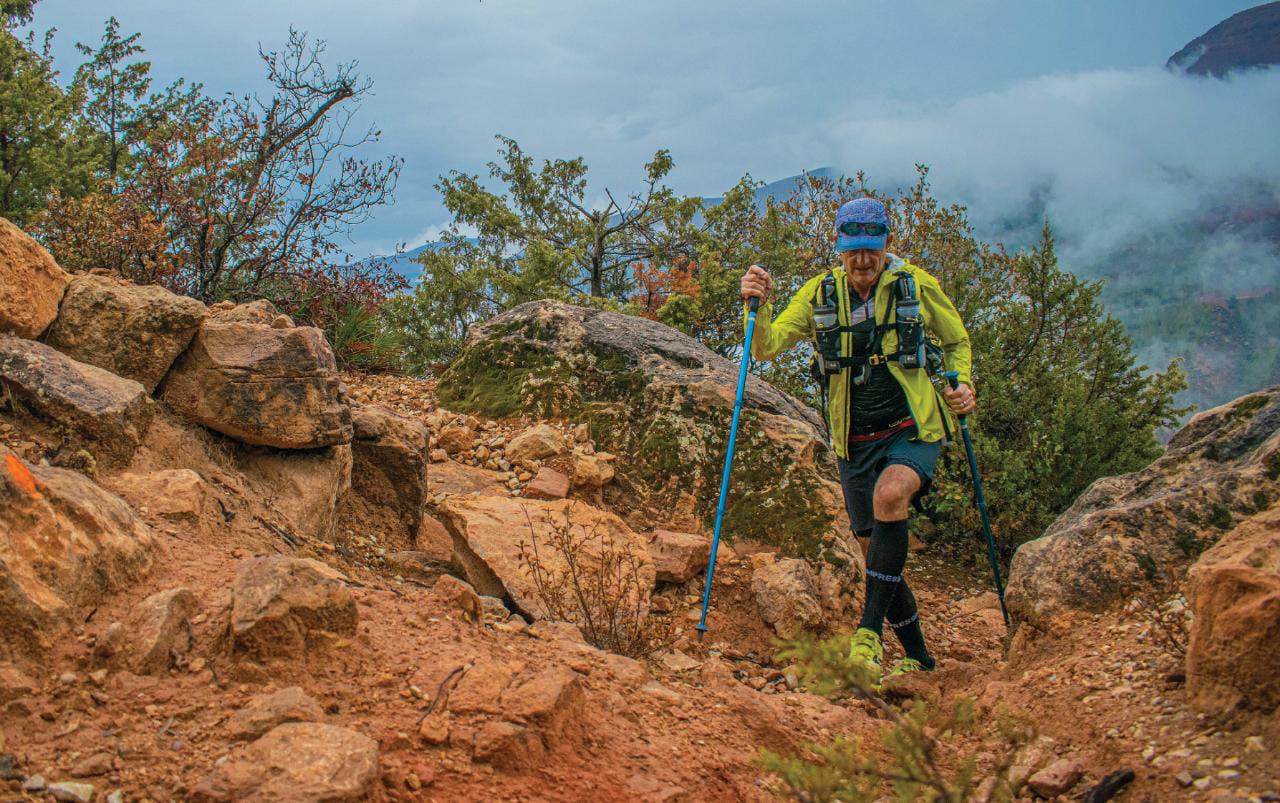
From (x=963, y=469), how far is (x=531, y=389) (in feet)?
13.2

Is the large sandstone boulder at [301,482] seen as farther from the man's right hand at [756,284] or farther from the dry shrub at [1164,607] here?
the dry shrub at [1164,607]

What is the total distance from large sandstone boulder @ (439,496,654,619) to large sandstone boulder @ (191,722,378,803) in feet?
6.73

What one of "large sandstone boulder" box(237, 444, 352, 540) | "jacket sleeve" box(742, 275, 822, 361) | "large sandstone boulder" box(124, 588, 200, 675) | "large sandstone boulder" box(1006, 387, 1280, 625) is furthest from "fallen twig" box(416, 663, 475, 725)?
"jacket sleeve" box(742, 275, 822, 361)

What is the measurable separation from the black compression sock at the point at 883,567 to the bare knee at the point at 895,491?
6cm

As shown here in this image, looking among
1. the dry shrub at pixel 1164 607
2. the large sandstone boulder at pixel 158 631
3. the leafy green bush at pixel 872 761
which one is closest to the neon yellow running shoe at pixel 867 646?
the dry shrub at pixel 1164 607

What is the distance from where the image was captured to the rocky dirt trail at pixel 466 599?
8.19ft

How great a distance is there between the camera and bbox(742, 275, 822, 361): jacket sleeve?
16.9 ft

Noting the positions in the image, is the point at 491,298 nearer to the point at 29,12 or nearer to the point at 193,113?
the point at 193,113

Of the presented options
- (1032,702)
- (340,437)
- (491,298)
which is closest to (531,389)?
(340,437)

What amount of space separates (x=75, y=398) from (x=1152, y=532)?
4.71 m

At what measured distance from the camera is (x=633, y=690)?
3389 millimetres

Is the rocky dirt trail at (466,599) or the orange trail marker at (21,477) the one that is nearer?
the rocky dirt trail at (466,599)

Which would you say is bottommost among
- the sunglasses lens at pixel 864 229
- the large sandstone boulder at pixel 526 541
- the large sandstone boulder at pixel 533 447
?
the large sandstone boulder at pixel 526 541

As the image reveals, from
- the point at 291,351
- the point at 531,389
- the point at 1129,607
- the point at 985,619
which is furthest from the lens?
the point at 531,389
